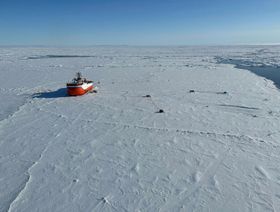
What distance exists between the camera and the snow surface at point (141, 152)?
17.6 feet

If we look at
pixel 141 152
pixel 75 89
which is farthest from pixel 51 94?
pixel 141 152

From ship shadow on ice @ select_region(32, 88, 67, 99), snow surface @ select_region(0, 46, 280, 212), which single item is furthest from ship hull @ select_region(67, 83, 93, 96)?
ship shadow on ice @ select_region(32, 88, 67, 99)

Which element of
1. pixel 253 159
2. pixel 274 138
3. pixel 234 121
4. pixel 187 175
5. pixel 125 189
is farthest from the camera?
pixel 234 121

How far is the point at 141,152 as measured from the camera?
7383 millimetres

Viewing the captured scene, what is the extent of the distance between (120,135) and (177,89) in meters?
7.15

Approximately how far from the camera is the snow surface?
5.36 meters

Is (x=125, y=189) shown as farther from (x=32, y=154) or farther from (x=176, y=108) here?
(x=176, y=108)

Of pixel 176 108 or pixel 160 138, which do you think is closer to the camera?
pixel 160 138

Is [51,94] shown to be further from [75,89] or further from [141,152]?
[141,152]

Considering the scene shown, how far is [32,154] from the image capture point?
7.29 m

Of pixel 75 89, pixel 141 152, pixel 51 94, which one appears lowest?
pixel 51 94

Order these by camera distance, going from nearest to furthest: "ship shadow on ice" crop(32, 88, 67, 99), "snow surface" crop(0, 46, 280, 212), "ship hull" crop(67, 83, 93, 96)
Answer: "snow surface" crop(0, 46, 280, 212), "ship hull" crop(67, 83, 93, 96), "ship shadow on ice" crop(32, 88, 67, 99)

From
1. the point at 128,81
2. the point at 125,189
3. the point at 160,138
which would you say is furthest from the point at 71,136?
the point at 128,81

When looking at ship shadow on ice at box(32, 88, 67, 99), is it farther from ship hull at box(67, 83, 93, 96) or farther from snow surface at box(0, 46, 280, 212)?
ship hull at box(67, 83, 93, 96)
